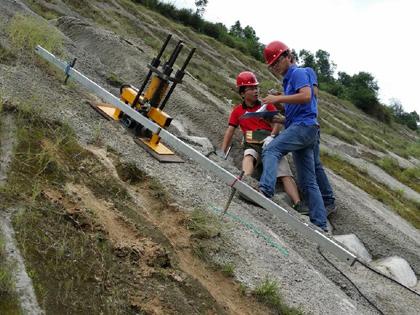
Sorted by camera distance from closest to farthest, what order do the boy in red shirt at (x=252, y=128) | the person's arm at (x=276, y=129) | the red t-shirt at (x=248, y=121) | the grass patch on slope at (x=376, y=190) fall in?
the boy in red shirt at (x=252, y=128) → the person's arm at (x=276, y=129) → the red t-shirt at (x=248, y=121) → the grass patch on slope at (x=376, y=190)

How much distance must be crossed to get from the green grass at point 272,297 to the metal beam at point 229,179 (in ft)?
2.44

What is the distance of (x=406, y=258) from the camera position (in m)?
8.28

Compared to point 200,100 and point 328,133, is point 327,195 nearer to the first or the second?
point 200,100

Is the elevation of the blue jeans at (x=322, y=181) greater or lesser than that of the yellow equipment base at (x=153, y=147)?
greater

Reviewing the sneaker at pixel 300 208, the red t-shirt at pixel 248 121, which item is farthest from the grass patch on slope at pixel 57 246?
the red t-shirt at pixel 248 121

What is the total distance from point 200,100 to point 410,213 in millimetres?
5616

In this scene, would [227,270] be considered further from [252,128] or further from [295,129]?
[252,128]

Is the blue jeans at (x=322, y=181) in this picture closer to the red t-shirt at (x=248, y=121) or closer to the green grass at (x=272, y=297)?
the red t-shirt at (x=248, y=121)

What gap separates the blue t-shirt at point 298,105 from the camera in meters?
6.75

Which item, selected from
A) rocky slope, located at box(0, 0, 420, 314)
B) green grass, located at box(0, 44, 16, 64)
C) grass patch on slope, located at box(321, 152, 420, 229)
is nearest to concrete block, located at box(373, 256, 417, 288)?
rocky slope, located at box(0, 0, 420, 314)

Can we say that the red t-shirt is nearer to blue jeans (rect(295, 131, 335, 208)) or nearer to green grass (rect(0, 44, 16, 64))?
blue jeans (rect(295, 131, 335, 208))

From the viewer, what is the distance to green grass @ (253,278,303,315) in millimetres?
4637

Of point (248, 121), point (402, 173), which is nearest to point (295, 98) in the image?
point (248, 121)

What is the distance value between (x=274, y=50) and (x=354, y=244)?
3.22 m
